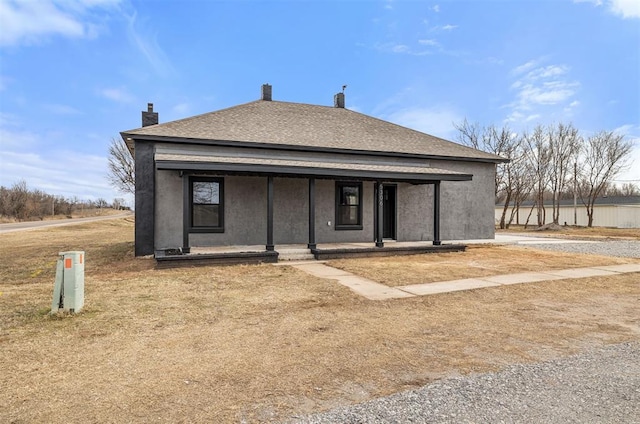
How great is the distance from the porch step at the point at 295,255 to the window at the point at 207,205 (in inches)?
100

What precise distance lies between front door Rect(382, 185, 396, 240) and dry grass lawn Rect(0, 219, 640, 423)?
7.50 meters

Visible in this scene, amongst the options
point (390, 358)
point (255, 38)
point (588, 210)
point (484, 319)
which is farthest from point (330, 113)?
point (588, 210)

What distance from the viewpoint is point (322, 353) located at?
12.8 ft

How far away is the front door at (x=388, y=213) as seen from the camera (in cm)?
1478

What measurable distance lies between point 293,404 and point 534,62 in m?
24.8

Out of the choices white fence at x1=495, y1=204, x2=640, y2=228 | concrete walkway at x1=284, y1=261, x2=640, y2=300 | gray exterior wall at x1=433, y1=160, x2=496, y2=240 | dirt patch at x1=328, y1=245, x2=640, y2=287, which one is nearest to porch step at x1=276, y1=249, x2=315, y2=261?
concrete walkway at x1=284, y1=261, x2=640, y2=300

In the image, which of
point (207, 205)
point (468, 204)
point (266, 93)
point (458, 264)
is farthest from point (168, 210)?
point (468, 204)

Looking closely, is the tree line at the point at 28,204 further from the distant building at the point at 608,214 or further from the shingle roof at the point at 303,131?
the distant building at the point at 608,214

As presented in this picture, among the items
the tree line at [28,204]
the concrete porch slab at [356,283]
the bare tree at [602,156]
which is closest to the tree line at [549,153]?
the bare tree at [602,156]

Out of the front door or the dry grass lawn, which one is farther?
the front door

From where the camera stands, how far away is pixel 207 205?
12133 mm

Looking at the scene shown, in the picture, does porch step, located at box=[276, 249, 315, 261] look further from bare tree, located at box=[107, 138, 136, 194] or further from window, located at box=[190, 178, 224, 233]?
bare tree, located at box=[107, 138, 136, 194]

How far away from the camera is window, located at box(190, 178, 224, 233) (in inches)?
472

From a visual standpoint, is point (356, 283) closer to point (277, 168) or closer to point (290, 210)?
point (277, 168)
